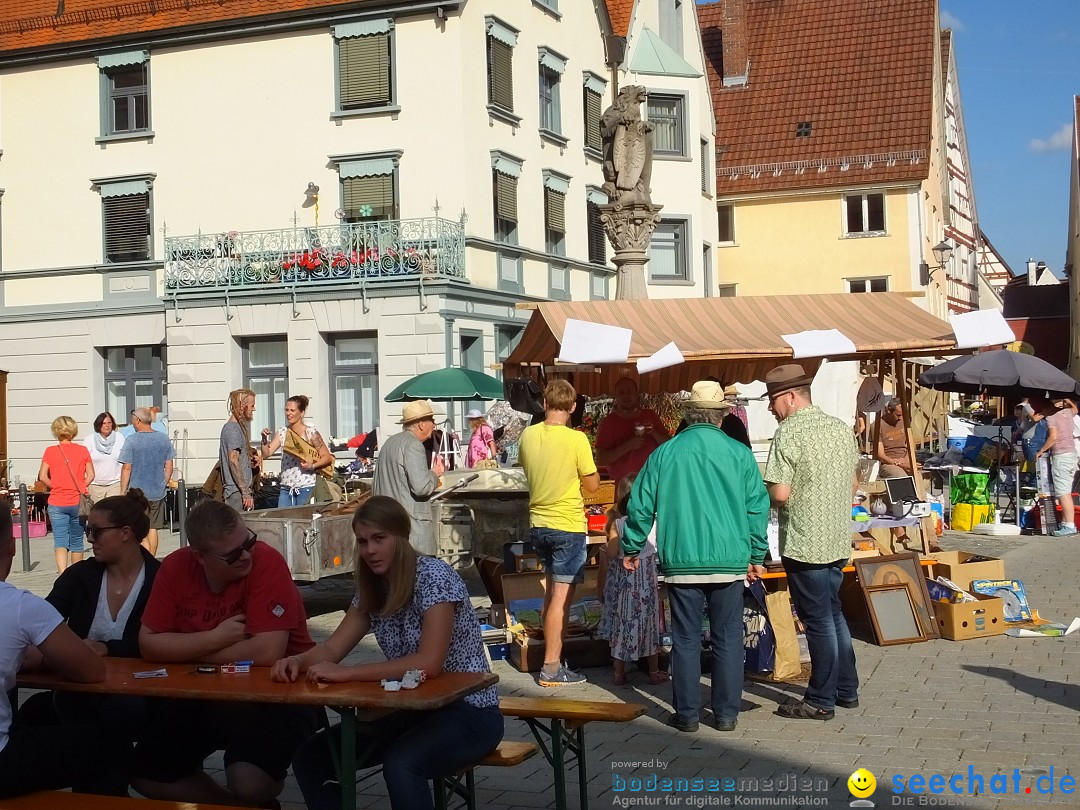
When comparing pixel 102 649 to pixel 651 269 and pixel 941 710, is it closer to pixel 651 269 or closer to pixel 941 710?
pixel 941 710

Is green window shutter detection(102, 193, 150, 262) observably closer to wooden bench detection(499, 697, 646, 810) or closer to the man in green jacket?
the man in green jacket

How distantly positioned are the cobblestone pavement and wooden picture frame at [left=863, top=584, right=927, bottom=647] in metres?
0.12

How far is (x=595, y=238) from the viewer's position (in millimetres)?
30922

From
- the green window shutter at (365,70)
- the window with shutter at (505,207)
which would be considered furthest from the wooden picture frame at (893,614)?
the green window shutter at (365,70)

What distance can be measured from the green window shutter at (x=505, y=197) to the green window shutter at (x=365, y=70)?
265cm

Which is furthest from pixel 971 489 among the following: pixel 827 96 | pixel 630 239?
pixel 827 96

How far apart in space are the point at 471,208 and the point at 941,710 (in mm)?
18413

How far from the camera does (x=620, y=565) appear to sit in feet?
28.4

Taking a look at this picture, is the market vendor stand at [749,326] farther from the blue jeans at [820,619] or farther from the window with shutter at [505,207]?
the window with shutter at [505,207]

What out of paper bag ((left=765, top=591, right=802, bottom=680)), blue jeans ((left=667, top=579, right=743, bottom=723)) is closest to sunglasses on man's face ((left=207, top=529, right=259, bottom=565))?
blue jeans ((left=667, top=579, right=743, bottom=723))

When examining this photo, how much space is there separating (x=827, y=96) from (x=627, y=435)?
34892 mm

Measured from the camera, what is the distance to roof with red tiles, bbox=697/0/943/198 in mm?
40469

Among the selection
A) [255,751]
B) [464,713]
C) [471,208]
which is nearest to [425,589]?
[464,713]

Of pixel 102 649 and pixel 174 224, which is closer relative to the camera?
pixel 102 649
